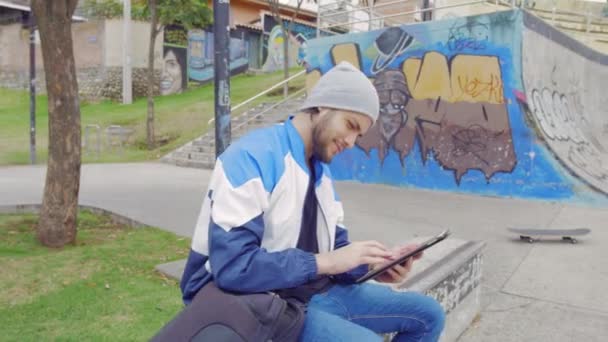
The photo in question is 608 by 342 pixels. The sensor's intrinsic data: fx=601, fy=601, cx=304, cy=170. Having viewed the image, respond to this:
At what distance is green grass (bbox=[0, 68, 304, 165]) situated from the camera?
17453 millimetres

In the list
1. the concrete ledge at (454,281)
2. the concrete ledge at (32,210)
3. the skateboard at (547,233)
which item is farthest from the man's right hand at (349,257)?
the concrete ledge at (32,210)

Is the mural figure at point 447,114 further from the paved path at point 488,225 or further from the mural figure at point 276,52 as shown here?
the mural figure at point 276,52

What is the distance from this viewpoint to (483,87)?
10.8 metres

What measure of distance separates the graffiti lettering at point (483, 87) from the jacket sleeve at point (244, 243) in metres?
9.44

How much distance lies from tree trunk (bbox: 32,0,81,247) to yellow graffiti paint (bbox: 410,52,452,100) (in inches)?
287

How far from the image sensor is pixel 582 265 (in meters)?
6.28

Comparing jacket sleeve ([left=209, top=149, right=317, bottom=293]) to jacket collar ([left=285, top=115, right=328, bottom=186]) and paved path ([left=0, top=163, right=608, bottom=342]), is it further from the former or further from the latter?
paved path ([left=0, top=163, right=608, bottom=342])

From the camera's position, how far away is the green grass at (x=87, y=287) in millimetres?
3854

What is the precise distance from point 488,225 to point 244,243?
7.10m

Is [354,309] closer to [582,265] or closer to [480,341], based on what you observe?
[480,341]

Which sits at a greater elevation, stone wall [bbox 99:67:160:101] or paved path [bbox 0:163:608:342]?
stone wall [bbox 99:67:160:101]

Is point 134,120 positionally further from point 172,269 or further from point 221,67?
point 221,67

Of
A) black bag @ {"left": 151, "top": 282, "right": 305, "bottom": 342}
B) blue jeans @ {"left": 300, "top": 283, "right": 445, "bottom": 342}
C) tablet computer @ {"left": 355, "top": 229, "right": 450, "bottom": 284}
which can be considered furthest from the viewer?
blue jeans @ {"left": 300, "top": 283, "right": 445, "bottom": 342}

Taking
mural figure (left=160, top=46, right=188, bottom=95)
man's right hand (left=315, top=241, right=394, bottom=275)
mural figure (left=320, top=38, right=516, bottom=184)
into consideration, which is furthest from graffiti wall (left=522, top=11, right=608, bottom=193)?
mural figure (left=160, top=46, right=188, bottom=95)
